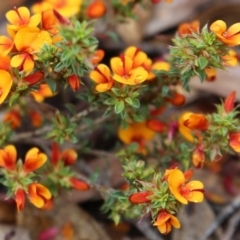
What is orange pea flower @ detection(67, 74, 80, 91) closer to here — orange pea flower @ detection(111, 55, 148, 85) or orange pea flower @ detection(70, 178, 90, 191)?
orange pea flower @ detection(111, 55, 148, 85)

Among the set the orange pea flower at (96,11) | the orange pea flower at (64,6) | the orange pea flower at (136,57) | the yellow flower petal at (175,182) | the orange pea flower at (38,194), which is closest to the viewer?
the yellow flower petal at (175,182)

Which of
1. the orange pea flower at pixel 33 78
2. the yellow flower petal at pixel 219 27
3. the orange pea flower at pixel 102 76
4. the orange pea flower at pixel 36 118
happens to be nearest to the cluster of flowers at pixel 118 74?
the orange pea flower at pixel 102 76

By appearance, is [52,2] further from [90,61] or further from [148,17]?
[148,17]

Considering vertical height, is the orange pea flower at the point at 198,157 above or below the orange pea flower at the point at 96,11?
below

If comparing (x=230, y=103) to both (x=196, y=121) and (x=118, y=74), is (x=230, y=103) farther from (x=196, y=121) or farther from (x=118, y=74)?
(x=118, y=74)

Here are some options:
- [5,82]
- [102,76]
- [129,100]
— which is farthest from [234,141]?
[5,82]

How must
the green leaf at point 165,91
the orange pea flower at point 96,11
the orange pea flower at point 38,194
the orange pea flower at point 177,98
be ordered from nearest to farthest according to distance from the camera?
the orange pea flower at point 38,194 → the green leaf at point 165,91 → the orange pea flower at point 177,98 → the orange pea flower at point 96,11

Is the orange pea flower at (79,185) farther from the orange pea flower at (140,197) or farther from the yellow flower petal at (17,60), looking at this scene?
the yellow flower petal at (17,60)
